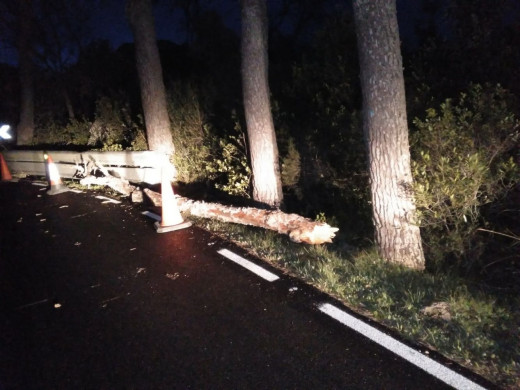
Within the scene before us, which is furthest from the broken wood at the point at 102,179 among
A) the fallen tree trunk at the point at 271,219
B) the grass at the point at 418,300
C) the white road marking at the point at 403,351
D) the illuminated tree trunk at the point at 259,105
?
the white road marking at the point at 403,351

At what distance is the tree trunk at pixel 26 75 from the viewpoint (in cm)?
2080

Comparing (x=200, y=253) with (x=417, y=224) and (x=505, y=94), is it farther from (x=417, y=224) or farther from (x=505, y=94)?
(x=505, y=94)

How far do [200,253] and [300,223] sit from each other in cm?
148

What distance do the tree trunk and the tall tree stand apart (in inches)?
505

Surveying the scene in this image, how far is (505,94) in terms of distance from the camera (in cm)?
667

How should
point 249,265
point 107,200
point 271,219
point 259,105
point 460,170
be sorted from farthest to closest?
point 107,200 < point 259,105 < point 271,219 < point 249,265 < point 460,170

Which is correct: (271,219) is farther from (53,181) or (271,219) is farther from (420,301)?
(53,181)

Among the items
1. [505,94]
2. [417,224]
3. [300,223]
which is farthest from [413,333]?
[505,94]

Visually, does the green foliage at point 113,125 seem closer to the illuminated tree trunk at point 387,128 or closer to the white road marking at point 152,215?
the white road marking at point 152,215

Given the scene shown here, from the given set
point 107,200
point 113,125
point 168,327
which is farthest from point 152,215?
point 113,125

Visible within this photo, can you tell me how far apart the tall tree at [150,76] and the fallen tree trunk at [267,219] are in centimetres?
273

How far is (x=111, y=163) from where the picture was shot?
1176 cm

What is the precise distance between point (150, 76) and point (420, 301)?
9.32 m

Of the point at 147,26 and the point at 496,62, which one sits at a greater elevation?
the point at 147,26
